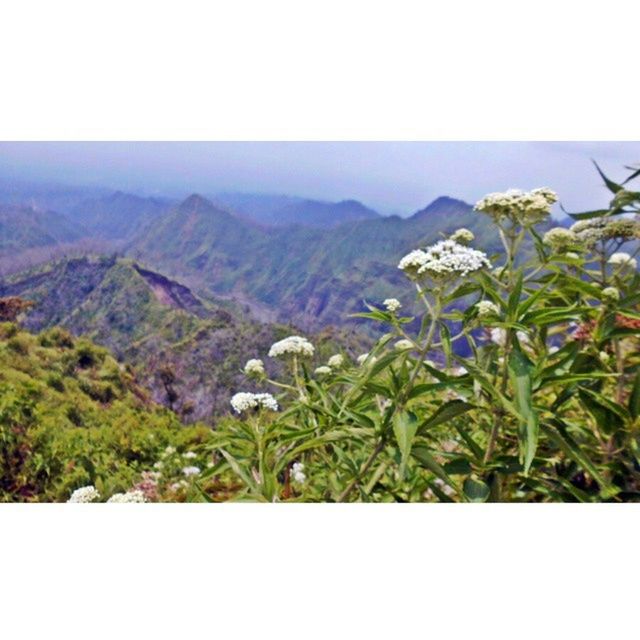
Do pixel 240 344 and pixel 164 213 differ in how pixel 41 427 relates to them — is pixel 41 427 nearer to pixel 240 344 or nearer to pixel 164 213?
pixel 240 344

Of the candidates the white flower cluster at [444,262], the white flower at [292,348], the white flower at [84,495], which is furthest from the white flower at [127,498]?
the white flower cluster at [444,262]

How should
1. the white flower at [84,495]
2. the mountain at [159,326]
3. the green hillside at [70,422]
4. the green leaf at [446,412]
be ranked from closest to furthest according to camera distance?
the green leaf at [446,412] < the white flower at [84,495] < the green hillside at [70,422] < the mountain at [159,326]

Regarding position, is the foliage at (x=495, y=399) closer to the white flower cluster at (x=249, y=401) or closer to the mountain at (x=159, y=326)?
the white flower cluster at (x=249, y=401)

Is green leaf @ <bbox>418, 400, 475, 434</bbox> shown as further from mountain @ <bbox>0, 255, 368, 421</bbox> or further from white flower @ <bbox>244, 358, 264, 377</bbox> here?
mountain @ <bbox>0, 255, 368, 421</bbox>

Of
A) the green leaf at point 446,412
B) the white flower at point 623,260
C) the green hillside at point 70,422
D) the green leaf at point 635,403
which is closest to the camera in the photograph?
the green leaf at point 446,412
